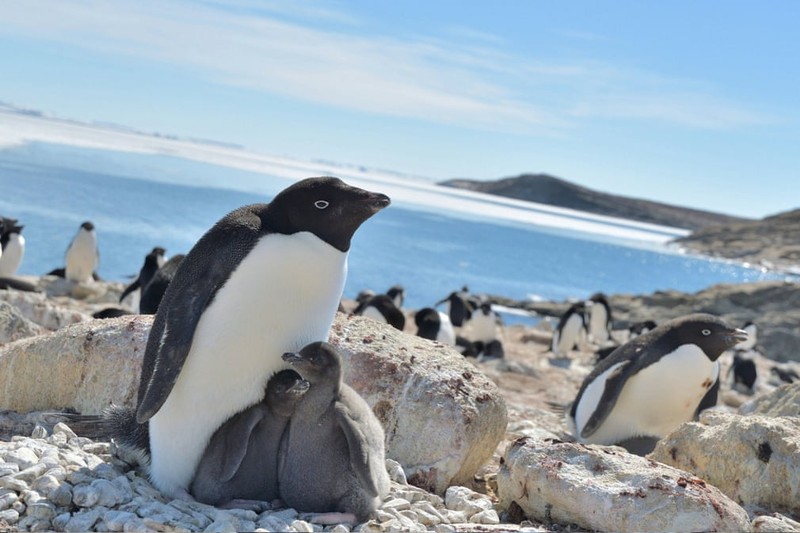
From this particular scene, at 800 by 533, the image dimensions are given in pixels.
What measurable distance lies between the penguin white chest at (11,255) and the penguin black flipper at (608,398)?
12143 mm

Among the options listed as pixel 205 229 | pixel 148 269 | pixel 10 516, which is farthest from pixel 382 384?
pixel 205 229

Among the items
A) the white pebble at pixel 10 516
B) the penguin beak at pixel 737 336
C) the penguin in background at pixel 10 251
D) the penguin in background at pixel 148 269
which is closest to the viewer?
the white pebble at pixel 10 516

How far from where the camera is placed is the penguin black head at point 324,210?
4.43 meters

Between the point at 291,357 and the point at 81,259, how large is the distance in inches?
560

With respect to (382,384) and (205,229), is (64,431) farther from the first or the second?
(205,229)

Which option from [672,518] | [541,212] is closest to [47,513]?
[672,518]

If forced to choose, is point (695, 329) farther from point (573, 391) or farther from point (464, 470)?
point (573, 391)

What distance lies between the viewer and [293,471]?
4.30 m

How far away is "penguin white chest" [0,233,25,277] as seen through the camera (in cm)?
1620

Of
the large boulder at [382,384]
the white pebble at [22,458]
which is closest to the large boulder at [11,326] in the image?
the large boulder at [382,384]

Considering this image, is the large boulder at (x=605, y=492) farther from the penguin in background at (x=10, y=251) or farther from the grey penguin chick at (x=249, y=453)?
the penguin in background at (x=10, y=251)

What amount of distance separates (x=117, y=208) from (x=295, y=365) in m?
45.2

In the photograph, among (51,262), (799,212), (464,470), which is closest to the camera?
(464,470)

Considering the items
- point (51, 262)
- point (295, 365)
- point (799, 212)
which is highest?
point (799, 212)
